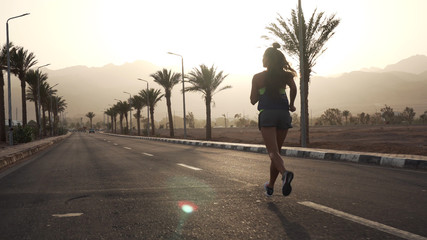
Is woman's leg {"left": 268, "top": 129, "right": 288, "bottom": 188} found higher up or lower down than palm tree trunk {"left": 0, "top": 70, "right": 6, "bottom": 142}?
lower down

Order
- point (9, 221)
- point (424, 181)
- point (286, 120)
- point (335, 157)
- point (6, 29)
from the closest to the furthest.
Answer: point (9, 221) → point (286, 120) → point (424, 181) → point (335, 157) → point (6, 29)

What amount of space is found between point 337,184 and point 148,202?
3184 mm

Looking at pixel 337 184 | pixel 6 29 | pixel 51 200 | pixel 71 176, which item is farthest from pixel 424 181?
pixel 6 29

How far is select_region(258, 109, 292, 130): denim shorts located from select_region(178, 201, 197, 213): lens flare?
136 cm

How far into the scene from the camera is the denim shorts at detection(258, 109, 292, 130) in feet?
15.9

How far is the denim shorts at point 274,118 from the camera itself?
4855 mm

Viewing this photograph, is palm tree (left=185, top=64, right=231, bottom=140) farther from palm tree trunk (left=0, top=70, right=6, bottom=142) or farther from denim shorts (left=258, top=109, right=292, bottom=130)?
denim shorts (left=258, top=109, right=292, bottom=130)

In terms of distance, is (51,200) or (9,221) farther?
(51,200)

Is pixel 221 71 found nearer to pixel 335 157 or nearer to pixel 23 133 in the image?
pixel 23 133

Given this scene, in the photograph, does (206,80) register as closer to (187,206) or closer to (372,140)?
(372,140)

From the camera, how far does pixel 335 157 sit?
12.3 metres

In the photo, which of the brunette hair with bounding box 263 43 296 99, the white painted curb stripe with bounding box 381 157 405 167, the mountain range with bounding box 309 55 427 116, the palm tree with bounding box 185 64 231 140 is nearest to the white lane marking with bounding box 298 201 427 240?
the brunette hair with bounding box 263 43 296 99

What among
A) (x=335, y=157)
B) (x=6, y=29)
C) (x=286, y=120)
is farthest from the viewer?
Result: (x=6, y=29)

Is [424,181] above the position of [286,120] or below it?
below
